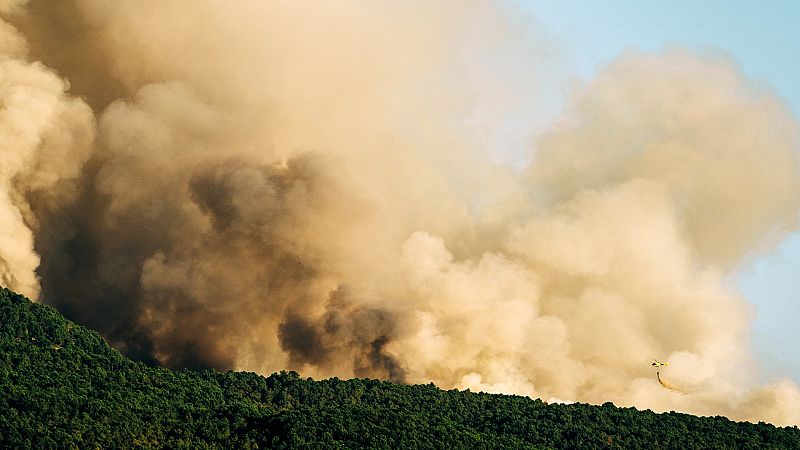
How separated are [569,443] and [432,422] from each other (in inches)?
417

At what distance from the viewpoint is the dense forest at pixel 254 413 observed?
9919 centimetres

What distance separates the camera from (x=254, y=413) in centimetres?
10756

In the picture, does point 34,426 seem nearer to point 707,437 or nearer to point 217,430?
point 217,430

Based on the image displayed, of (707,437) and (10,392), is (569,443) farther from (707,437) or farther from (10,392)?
(10,392)

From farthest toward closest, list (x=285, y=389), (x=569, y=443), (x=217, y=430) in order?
(x=285, y=389) < (x=569, y=443) < (x=217, y=430)

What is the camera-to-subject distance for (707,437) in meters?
114

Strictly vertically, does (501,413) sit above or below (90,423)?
above

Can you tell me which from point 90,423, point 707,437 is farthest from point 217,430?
point 707,437

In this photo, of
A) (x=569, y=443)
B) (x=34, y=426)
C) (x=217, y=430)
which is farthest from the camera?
(x=569, y=443)

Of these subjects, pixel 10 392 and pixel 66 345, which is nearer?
pixel 10 392

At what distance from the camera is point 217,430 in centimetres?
10362

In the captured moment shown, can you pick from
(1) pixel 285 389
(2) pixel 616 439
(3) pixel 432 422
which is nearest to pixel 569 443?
(2) pixel 616 439

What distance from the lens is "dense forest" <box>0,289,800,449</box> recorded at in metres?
99.2

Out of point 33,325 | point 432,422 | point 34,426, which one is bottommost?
point 34,426
